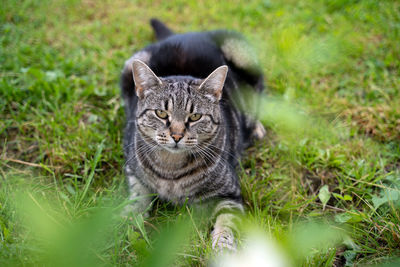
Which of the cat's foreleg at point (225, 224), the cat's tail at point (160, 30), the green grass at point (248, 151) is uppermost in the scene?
the cat's tail at point (160, 30)

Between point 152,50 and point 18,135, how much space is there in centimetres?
133

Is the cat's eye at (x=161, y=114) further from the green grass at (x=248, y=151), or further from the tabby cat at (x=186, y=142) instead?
the green grass at (x=248, y=151)

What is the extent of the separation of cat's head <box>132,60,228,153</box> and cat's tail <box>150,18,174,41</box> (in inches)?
61.3

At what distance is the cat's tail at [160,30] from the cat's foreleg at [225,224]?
2085 mm

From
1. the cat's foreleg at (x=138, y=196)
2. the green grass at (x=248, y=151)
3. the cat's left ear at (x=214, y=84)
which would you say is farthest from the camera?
the cat's foreleg at (x=138, y=196)

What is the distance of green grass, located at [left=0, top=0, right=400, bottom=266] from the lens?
1.72 m

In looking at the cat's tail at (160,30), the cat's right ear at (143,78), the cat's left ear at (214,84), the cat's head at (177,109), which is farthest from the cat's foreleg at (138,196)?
the cat's tail at (160,30)

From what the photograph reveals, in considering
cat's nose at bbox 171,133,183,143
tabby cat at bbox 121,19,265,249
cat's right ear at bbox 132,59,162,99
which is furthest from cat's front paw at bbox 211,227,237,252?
cat's right ear at bbox 132,59,162,99

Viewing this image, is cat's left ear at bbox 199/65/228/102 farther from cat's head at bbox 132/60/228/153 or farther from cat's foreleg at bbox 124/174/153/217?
cat's foreleg at bbox 124/174/153/217

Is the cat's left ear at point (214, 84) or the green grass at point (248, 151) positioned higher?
the cat's left ear at point (214, 84)

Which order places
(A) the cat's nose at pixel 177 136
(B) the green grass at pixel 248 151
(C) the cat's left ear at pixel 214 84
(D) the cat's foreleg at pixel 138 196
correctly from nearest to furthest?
(B) the green grass at pixel 248 151 → (A) the cat's nose at pixel 177 136 → (C) the cat's left ear at pixel 214 84 → (D) the cat's foreleg at pixel 138 196

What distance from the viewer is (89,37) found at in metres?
3.74

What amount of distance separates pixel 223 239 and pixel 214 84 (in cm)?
95

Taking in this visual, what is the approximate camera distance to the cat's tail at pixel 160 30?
3.42 metres
